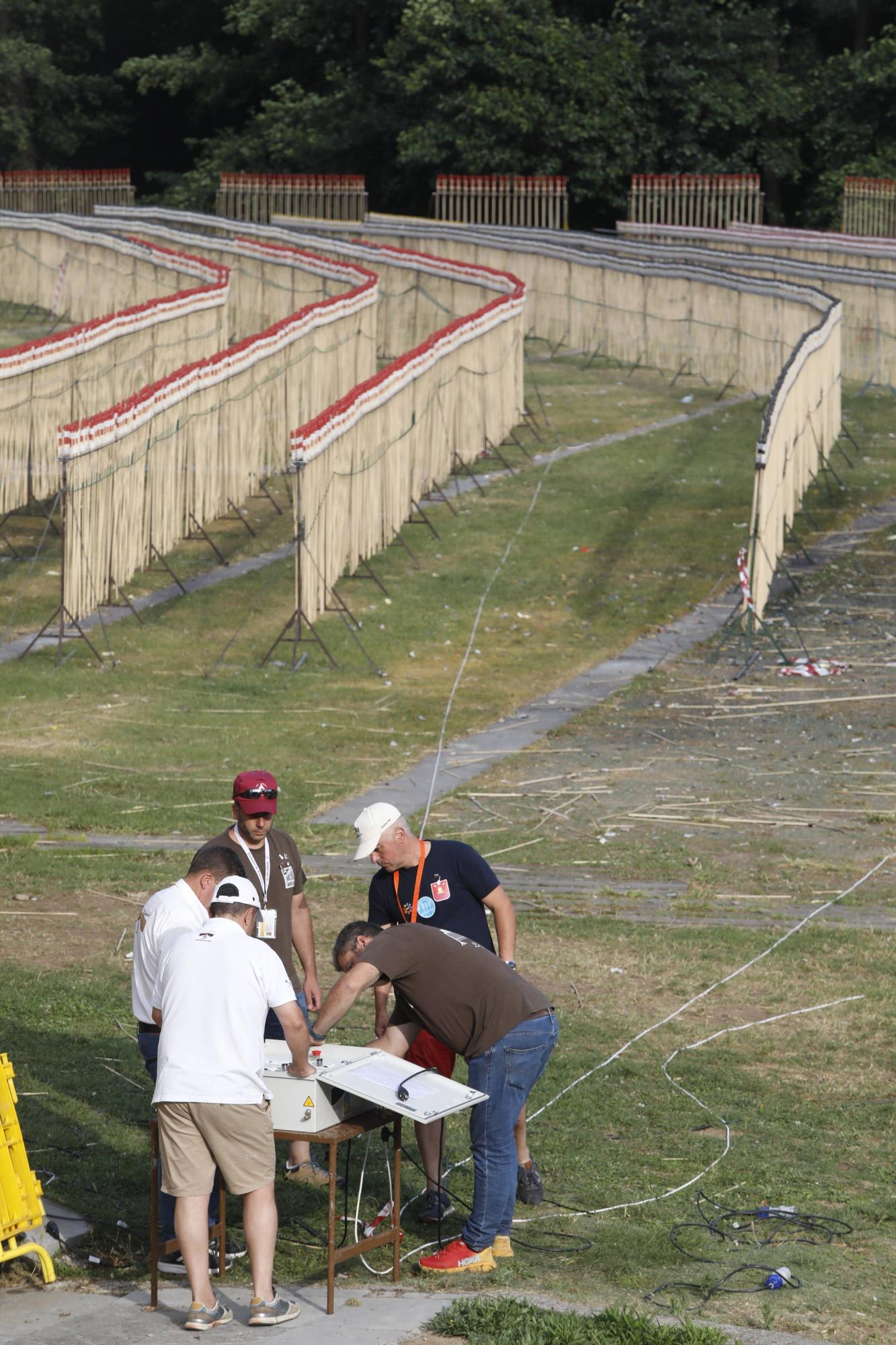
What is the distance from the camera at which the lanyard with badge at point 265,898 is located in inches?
345

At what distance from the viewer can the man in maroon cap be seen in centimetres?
862

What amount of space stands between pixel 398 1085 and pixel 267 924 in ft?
4.62

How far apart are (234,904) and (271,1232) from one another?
4.02ft

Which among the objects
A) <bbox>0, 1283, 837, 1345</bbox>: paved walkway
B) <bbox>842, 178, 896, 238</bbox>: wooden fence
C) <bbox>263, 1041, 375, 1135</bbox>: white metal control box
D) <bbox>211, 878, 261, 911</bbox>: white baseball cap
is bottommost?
<bbox>0, 1283, 837, 1345</bbox>: paved walkway

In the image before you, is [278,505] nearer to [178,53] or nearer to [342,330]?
[342,330]

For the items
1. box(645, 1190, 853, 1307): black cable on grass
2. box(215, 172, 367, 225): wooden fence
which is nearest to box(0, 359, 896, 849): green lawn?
box(645, 1190, 853, 1307): black cable on grass

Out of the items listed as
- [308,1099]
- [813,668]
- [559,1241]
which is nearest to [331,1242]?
[308,1099]

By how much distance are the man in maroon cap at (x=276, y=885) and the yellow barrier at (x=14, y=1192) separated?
4.34ft

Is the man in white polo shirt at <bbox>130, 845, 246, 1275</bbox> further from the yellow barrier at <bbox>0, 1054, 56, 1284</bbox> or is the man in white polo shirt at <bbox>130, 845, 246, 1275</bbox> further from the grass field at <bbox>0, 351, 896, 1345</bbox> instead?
the yellow barrier at <bbox>0, 1054, 56, 1284</bbox>

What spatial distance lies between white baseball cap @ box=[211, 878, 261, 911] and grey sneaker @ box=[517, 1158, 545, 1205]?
1861 millimetres

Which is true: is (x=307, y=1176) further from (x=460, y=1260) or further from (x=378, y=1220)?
(x=460, y=1260)

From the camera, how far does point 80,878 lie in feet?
43.3

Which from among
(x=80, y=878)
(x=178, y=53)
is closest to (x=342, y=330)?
(x=80, y=878)

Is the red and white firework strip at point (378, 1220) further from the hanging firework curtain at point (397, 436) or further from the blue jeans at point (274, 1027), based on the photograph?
the hanging firework curtain at point (397, 436)
